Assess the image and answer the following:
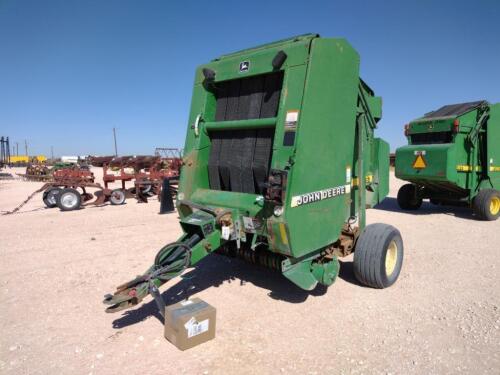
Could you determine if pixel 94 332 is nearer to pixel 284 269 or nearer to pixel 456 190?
pixel 284 269

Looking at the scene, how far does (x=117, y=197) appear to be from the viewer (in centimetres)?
1286

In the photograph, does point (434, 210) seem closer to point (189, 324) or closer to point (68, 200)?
point (189, 324)

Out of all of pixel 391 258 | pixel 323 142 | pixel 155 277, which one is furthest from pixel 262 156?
pixel 391 258

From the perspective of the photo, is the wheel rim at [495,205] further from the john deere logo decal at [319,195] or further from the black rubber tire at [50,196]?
the black rubber tire at [50,196]

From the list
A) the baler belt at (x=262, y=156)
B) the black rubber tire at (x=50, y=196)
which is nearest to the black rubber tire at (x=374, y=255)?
the baler belt at (x=262, y=156)

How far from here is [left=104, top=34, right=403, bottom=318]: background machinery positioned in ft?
11.6

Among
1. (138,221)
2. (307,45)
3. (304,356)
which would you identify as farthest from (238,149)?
(138,221)

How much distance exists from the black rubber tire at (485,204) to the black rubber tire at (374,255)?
6.30 meters

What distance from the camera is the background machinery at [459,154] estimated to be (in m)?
9.15

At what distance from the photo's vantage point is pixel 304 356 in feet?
10.3

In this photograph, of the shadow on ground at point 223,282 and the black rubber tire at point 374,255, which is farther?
the black rubber tire at point 374,255

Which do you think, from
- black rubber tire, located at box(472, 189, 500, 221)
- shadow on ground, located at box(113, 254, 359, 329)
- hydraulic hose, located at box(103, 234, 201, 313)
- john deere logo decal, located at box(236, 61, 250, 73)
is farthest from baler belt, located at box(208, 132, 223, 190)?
black rubber tire, located at box(472, 189, 500, 221)

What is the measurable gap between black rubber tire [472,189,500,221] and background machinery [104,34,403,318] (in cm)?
595

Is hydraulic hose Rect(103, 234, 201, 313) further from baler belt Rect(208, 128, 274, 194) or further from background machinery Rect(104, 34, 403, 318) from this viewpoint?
baler belt Rect(208, 128, 274, 194)
